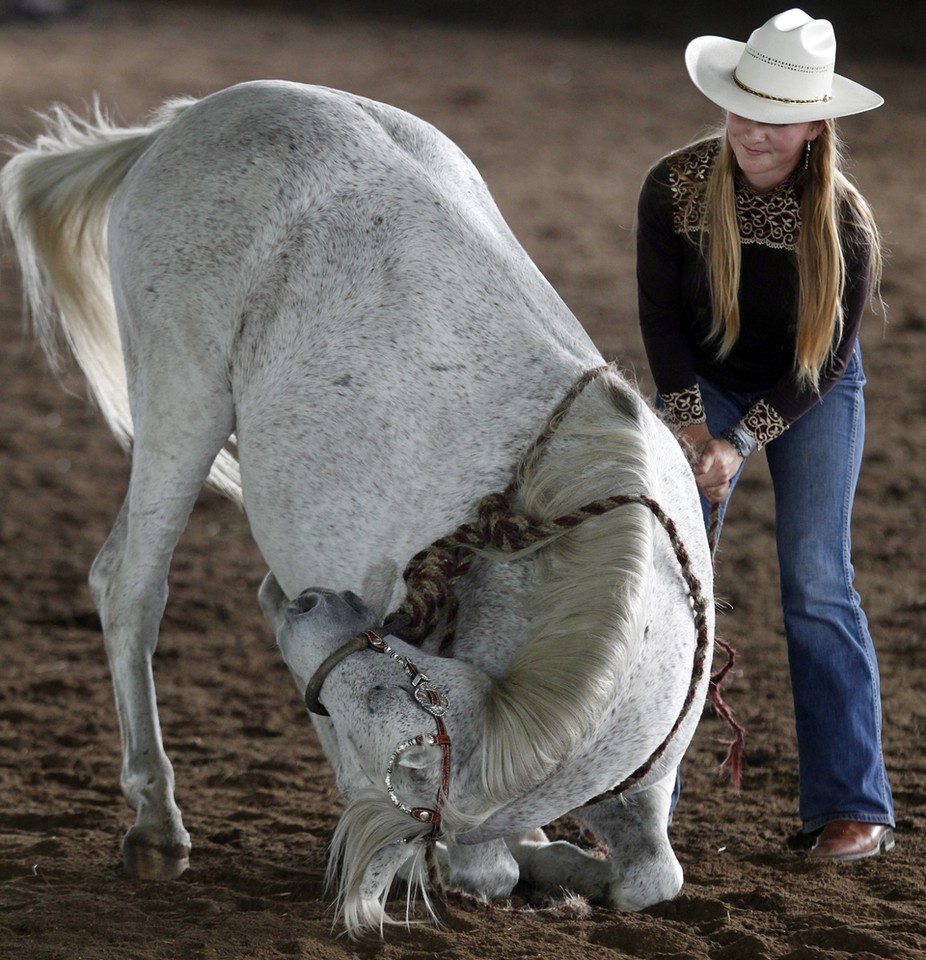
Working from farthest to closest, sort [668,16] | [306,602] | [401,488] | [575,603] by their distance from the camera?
[668,16], [401,488], [306,602], [575,603]

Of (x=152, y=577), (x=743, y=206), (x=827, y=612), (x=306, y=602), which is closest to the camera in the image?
(x=306, y=602)

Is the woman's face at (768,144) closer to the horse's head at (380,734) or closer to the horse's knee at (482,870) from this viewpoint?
the horse's head at (380,734)

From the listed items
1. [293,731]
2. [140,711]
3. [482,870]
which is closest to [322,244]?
[140,711]

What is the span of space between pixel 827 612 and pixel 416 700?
1258 millimetres

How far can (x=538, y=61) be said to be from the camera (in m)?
14.9

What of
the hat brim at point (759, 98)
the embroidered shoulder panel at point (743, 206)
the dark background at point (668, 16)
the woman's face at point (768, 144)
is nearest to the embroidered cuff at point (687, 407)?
the embroidered shoulder panel at point (743, 206)

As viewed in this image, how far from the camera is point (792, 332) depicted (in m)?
2.97

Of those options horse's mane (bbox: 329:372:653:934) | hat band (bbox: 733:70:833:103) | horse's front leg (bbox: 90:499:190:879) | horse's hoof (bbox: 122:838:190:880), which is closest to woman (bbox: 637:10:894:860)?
hat band (bbox: 733:70:833:103)

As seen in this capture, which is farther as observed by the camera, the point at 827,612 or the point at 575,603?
the point at 827,612

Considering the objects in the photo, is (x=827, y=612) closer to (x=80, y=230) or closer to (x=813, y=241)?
(x=813, y=241)

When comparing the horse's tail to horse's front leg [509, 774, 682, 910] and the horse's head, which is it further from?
horse's front leg [509, 774, 682, 910]

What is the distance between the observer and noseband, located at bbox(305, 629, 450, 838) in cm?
221

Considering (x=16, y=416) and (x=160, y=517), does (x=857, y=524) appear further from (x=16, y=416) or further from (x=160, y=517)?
(x=16, y=416)

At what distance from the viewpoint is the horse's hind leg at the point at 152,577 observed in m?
3.05
